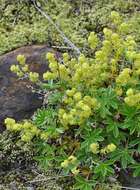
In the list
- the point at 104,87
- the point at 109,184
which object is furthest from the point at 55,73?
the point at 109,184

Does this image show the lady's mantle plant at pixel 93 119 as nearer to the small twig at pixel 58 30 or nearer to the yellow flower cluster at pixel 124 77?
the yellow flower cluster at pixel 124 77

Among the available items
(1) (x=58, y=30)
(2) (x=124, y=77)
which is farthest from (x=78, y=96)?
(1) (x=58, y=30)

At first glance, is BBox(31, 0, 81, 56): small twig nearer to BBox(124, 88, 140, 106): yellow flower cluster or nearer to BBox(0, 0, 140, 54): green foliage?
BBox(0, 0, 140, 54): green foliage

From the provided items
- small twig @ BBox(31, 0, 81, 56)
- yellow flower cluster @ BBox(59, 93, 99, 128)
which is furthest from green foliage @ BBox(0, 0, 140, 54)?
yellow flower cluster @ BBox(59, 93, 99, 128)

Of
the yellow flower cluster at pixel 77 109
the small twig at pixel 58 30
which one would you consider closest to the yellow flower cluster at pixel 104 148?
the yellow flower cluster at pixel 77 109

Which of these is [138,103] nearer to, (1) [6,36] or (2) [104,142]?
(2) [104,142]

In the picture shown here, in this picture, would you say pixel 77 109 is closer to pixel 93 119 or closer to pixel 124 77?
pixel 93 119
